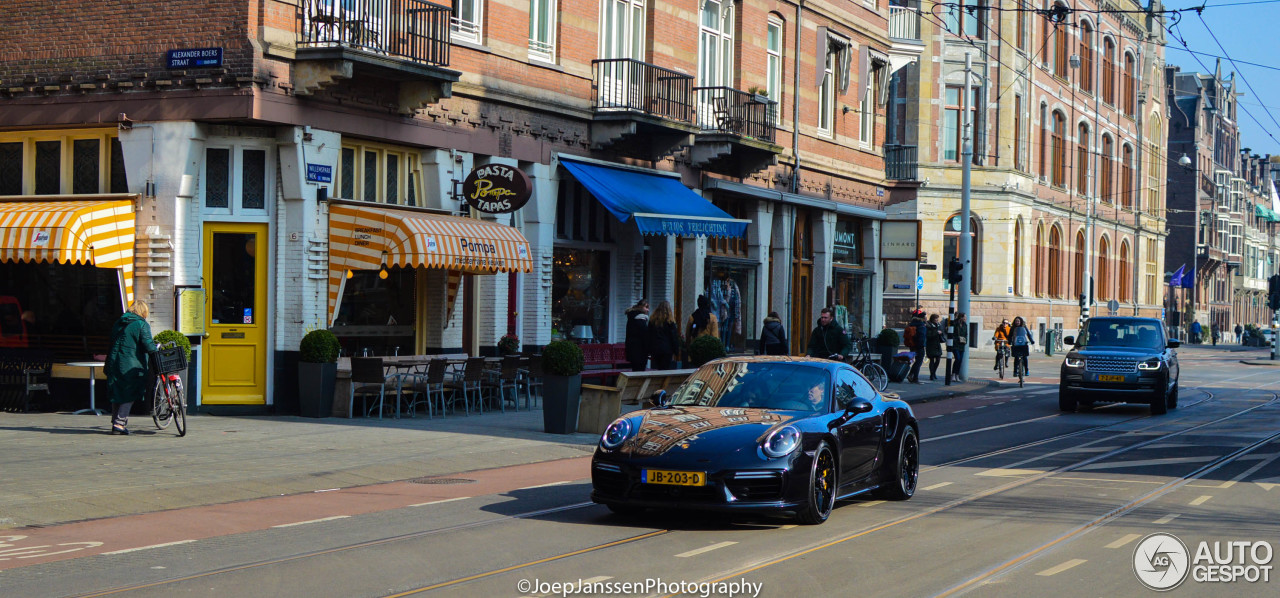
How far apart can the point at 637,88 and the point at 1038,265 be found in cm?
4015

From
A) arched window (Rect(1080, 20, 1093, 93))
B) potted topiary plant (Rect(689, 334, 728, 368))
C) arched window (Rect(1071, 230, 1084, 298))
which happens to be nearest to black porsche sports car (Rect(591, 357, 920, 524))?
potted topiary plant (Rect(689, 334, 728, 368))

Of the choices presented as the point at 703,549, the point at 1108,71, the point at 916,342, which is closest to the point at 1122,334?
the point at 916,342

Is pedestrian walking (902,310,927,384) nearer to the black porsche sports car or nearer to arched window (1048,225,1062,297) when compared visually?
the black porsche sports car

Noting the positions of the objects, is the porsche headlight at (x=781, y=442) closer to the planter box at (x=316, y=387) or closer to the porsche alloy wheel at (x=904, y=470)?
the porsche alloy wheel at (x=904, y=470)

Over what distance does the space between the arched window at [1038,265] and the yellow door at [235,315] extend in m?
47.5

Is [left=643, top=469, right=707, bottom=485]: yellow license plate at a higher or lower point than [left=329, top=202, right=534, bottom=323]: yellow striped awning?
lower

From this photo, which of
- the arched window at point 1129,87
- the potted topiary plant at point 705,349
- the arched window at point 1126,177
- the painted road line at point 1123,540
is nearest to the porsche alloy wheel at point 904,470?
the painted road line at point 1123,540

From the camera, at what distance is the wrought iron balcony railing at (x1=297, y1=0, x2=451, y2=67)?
1891cm

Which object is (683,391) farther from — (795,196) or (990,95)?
(990,95)

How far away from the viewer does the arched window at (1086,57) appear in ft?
217

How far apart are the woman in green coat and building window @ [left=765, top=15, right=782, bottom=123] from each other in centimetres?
1806

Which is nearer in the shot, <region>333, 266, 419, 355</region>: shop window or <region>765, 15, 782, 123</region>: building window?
<region>333, 266, 419, 355</region>: shop window

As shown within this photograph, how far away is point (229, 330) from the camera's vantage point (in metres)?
19.1

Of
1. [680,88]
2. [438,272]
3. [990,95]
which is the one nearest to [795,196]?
[680,88]
